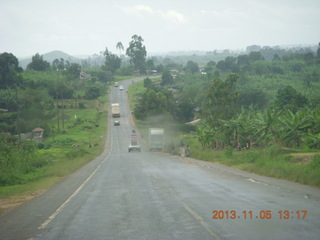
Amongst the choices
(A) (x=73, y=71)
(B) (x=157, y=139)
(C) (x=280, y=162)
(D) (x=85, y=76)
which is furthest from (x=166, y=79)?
(C) (x=280, y=162)

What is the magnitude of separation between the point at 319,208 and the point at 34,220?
295 inches

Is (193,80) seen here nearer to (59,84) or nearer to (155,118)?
(59,84)

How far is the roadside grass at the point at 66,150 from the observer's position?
17984mm

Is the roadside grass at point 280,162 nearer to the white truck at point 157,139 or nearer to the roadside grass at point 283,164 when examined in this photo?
the roadside grass at point 283,164

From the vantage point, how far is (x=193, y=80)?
159 m

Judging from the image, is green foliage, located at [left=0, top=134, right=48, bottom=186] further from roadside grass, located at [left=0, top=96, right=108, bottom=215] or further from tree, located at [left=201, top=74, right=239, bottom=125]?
tree, located at [left=201, top=74, right=239, bottom=125]

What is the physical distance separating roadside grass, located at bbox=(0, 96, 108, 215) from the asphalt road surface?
2.02 m

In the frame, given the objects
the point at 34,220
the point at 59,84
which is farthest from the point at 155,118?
the point at 34,220
